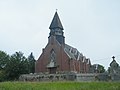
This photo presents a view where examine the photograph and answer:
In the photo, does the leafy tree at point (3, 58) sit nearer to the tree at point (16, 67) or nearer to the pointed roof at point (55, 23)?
the tree at point (16, 67)

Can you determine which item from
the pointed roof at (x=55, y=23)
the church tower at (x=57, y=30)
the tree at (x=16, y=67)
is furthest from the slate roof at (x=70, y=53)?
the tree at (x=16, y=67)

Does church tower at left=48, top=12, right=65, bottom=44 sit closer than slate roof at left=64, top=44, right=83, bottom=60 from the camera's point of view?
No

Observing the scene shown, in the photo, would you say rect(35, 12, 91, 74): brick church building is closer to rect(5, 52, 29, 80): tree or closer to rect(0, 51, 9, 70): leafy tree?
rect(5, 52, 29, 80): tree

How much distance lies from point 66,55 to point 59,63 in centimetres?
283

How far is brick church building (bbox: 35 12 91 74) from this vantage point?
6197 cm

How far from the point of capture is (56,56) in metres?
63.6

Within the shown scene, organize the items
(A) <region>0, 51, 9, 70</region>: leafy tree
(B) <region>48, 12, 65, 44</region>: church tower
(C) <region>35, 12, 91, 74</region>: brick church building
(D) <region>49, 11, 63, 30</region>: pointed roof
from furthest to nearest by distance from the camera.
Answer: (A) <region>0, 51, 9, 70</region>: leafy tree < (D) <region>49, 11, 63, 30</region>: pointed roof < (B) <region>48, 12, 65, 44</region>: church tower < (C) <region>35, 12, 91, 74</region>: brick church building

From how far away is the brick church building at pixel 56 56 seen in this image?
62.0m

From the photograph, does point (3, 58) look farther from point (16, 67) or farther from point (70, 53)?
point (70, 53)

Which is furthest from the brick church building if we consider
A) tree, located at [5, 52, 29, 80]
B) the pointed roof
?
tree, located at [5, 52, 29, 80]

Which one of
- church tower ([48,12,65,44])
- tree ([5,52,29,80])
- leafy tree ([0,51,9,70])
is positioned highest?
church tower ([48,12,65,44])

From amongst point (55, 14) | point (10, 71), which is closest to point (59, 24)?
point (55, 14)

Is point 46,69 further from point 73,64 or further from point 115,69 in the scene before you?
point 115,69

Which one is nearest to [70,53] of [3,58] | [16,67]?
[16,67]
